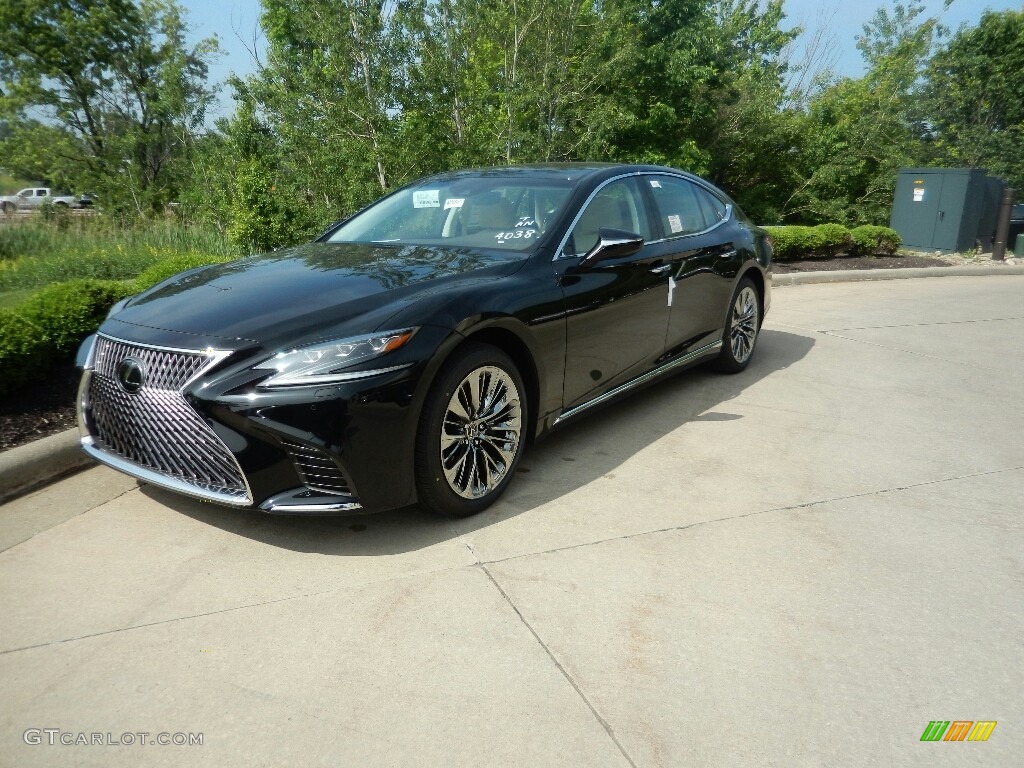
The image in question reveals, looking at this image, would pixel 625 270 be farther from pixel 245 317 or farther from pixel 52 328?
pixel 52 328

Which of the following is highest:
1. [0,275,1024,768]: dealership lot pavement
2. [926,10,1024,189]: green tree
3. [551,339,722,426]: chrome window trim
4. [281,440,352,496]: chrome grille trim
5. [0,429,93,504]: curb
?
[926,10,1024,189]: green tree

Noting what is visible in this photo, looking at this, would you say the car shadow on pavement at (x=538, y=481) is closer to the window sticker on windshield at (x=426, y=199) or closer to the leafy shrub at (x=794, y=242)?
the window sticker on windshield at (x=426, y=199)

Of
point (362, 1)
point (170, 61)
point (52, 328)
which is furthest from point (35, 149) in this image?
point (52, 328)

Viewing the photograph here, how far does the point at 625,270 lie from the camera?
456 cm

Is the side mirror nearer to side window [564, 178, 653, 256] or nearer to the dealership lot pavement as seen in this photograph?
side window [564, 178, 653, 256]

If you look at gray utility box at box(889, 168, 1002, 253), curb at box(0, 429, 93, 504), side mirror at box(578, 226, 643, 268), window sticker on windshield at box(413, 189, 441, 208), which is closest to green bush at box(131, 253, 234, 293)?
window sticker on windshield at box(413, 189, 441, 208)

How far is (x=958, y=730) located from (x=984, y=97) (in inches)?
1084

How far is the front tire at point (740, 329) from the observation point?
6062 mm

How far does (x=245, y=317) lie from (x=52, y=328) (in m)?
2.39

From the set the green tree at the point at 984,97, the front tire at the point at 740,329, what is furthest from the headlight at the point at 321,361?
the green tree at the point at 984,97

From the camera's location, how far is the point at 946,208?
15359mm

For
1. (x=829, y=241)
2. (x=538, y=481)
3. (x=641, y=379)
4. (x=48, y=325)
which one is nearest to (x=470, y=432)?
(x=538, y=481)

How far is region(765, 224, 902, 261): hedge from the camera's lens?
42.7 feet

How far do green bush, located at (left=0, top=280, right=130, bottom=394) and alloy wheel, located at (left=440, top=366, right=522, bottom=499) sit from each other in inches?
111
